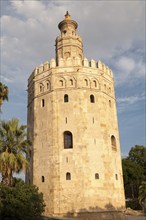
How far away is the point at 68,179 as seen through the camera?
2523 cm

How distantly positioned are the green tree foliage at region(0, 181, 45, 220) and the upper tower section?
16.7 m

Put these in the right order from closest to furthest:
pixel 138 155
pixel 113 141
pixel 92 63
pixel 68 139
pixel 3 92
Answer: pixel 3 92
pixel 68 139
pixel 113 141
pixel 92 63
pixel 138 155

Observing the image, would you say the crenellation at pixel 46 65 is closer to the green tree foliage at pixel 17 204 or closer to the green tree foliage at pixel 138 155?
the green tree foliage at pixel 17 204

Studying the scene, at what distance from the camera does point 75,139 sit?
26.3m

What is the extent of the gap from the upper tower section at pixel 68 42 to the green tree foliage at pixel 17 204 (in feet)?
54.8

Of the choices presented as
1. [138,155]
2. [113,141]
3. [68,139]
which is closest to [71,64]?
[68,139]

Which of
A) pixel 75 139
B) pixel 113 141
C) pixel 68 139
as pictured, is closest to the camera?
pixel 75 139

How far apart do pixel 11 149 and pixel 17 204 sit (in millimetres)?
3605

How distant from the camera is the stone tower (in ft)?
81.4

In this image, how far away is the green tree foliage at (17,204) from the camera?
16.4m

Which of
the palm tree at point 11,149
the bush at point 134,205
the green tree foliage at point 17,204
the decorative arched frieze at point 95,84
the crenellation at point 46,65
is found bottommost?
the bush at point 134,205

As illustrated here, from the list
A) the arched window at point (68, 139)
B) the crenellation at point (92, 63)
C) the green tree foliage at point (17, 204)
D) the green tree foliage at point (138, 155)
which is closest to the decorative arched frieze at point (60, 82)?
the crenellation at point (92, 63)

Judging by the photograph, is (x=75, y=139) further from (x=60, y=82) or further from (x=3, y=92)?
(x=3, y=92)

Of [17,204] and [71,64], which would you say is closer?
[17,204]
